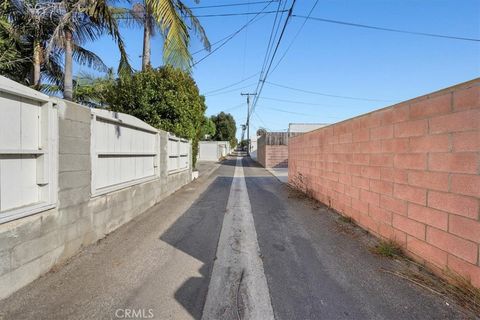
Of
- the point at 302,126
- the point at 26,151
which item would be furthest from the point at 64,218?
the point at 302,126

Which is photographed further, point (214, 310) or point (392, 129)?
point (392, 129)

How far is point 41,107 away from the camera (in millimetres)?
3135

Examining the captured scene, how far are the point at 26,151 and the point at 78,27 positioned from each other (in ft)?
22.0

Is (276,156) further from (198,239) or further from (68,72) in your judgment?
(198,239)

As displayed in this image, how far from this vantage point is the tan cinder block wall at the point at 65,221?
104 inches

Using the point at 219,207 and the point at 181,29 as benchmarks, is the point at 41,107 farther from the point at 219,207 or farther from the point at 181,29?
the point at 219,207

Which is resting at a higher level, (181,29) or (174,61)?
(181,29)

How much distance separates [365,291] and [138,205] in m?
4.76

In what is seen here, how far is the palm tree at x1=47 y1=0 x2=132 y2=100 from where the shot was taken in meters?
6.04

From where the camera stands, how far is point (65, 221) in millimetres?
3424

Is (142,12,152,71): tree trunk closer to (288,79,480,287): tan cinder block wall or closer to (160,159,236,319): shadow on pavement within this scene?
(160,159,236,319): shadow on pavement

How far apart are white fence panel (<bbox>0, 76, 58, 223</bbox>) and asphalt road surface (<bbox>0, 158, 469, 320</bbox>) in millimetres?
878

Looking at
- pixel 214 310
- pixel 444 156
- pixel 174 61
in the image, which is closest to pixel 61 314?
pixel 214 310

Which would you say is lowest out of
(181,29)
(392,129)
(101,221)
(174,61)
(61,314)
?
(61,314)
